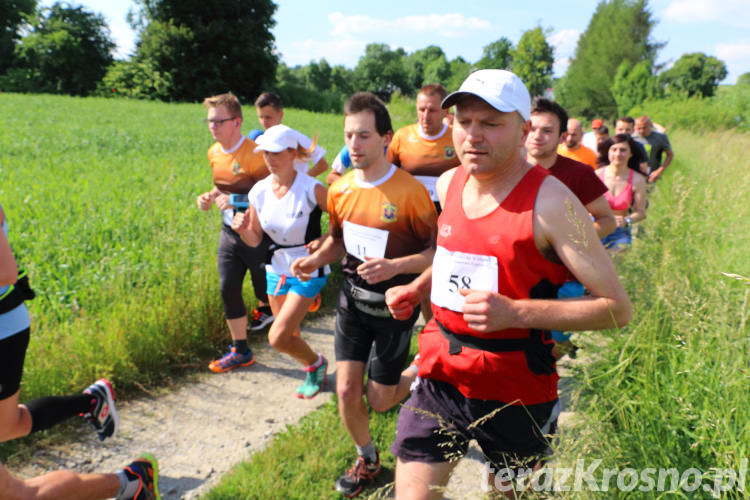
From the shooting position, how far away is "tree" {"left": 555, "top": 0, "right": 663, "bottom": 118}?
56.1 metres

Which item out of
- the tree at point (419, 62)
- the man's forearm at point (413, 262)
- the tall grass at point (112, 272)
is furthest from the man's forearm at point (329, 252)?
the tree at point (419, 62)

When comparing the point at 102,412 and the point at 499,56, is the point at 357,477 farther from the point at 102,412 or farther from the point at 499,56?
the point at 499,56

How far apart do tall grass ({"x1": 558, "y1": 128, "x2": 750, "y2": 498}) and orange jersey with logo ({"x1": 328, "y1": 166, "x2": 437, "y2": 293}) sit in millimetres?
1327

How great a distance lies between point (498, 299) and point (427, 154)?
11.4ft

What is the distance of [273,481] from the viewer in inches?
123

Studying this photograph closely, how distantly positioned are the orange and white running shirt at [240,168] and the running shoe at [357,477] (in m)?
3.03

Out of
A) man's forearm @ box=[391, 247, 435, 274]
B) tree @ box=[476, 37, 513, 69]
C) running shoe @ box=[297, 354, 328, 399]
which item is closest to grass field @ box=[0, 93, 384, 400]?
running shoe @ box=[297, 354, 328, 399]

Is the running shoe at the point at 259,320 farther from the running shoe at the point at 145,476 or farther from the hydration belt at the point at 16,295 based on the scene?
the hydration belt at the point at 16,295

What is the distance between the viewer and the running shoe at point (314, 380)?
171 inches

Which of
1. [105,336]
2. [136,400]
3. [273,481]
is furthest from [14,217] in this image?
[273,481]

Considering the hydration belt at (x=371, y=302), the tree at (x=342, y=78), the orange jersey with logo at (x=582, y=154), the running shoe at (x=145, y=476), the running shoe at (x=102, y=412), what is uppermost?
the tree at (x=342, y=78)

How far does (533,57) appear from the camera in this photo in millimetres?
27562

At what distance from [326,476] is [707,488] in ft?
6.92

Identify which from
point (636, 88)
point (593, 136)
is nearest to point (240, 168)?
point (593, 136)
